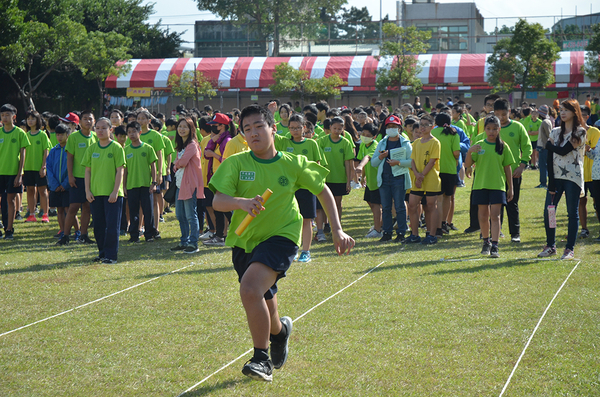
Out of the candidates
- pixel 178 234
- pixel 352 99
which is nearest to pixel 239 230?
pixel 178 234

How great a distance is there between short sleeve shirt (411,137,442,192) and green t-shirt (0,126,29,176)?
6.63 meters

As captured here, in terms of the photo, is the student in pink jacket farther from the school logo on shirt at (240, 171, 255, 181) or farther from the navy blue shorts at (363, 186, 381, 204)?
the school logo on shirt at (240, 171, 255, 181)

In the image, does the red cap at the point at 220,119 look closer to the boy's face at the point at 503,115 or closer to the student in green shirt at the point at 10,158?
the student in green shirt at the point at 10,158

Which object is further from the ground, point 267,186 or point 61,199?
point 267,186

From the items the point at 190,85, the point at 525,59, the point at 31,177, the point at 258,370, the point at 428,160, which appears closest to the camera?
the point at 258,370

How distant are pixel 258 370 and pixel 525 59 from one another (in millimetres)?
31486

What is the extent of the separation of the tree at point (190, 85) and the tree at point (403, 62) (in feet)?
32.2

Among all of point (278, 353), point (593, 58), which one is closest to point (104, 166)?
point (278, 353)

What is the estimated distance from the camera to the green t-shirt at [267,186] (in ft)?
14.7

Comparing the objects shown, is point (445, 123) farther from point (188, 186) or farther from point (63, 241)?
point (63, 241)

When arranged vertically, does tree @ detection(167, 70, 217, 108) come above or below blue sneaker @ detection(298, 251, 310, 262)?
above

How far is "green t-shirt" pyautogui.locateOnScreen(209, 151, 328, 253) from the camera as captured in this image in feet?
14.7

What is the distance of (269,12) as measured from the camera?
6266 centimetres

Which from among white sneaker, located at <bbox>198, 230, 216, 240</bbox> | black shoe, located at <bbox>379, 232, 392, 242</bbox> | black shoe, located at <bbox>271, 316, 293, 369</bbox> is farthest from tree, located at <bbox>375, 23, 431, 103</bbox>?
black shoe, located at <bbox>271, 316, 293, 369</bbox>
